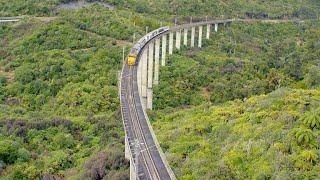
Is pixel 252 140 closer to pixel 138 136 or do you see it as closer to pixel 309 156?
pixel 309 156

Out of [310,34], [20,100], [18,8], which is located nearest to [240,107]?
[20,100]

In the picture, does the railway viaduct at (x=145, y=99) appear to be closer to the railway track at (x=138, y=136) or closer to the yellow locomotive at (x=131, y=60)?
the railway track at (x=138, y=136)

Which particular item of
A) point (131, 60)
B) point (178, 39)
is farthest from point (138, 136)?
point (178, 39)

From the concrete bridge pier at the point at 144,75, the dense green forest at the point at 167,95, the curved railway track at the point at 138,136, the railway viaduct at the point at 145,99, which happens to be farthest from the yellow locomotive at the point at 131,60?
the dense green forest at the point at 167,95

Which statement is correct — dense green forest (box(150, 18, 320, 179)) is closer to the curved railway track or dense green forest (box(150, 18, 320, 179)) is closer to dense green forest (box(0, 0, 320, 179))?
dense green forest (box(0, 0, 320, 179))

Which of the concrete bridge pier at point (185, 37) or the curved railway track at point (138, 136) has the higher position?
the concrete bridge pier at point (185, 37)

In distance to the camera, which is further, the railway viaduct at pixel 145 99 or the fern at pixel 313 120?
the railway viaduct at pixel 145 99

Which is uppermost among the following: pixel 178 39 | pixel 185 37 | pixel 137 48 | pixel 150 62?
pixel 185 37
